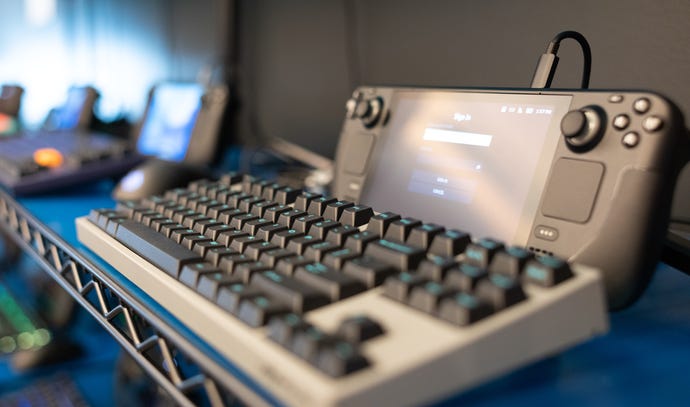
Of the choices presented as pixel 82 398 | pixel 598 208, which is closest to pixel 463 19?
pixel 598 208

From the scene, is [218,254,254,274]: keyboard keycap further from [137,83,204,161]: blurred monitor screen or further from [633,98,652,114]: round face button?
[137,83,204,161]: blurred monitor screen

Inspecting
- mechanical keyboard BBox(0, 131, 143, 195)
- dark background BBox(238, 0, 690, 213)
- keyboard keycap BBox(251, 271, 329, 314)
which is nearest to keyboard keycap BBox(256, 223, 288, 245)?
keyboard keycap BBox(251, 271, 329, 314)

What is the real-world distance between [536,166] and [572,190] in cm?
5

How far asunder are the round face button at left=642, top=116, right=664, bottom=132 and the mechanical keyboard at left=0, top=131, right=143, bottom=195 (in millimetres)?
1003

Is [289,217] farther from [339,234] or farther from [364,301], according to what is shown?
[364,301]

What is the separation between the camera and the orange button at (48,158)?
119 centimetres

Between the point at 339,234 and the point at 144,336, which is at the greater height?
the point at 339,234

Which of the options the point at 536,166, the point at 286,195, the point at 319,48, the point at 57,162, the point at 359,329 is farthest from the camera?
the point at 319,48

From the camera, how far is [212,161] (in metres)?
1.23

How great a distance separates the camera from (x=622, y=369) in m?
0.42

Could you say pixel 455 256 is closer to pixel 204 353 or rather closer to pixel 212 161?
pixel 204 353

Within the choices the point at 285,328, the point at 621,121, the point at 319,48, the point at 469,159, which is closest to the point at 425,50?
the point at 319,48

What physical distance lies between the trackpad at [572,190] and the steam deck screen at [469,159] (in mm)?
14

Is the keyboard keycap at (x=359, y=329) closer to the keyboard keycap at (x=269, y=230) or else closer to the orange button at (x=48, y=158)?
the keyboard keycap at (x=269, y=230)
